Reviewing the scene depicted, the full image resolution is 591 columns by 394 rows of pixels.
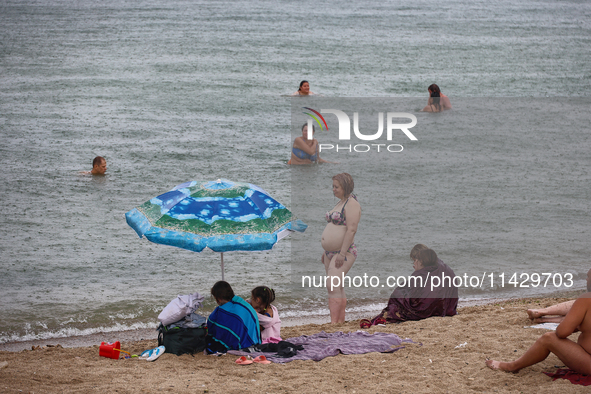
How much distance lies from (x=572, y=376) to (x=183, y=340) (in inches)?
130


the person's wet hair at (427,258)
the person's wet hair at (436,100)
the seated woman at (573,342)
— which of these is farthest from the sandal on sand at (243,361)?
the person's wet hair at (436,100)

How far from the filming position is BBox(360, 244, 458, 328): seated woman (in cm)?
675

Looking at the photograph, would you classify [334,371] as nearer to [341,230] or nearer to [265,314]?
[265,314]

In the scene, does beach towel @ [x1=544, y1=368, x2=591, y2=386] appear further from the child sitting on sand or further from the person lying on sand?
the child sitting on sand

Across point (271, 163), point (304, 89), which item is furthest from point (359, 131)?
point (271, 163)

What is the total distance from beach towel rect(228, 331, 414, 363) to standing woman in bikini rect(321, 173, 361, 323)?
0.74 metres

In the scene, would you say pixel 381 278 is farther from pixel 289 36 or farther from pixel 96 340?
pixel 289 36

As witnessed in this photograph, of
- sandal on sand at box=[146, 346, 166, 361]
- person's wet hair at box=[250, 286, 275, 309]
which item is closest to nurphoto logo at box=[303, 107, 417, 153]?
person's wet hair at box=[250, 286, 275, 309]

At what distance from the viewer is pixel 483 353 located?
553cm

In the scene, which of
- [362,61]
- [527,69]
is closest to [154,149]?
[362,61]

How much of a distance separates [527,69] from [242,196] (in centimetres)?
3003

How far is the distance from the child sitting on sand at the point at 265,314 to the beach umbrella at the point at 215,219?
2.09 ft

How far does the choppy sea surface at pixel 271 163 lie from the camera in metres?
9.36

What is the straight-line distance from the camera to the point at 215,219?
576cm
